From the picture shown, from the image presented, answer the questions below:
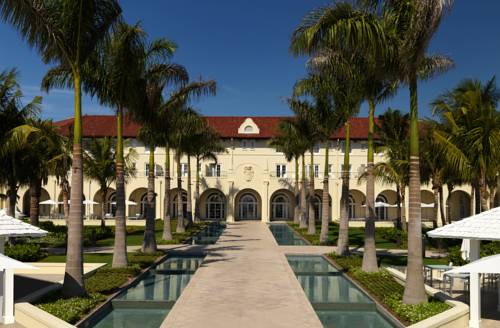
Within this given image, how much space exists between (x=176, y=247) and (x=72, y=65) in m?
15.1

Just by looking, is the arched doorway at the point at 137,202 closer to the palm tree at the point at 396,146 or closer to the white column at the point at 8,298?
the palm tree at the point at 396,146

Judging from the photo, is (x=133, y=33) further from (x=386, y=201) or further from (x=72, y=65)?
(x=386, y=201)

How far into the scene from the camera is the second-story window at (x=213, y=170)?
52.5 m

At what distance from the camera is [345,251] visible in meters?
21.9

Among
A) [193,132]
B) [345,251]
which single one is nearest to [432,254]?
[345,251]

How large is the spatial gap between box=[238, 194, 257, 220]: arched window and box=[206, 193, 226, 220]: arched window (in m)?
1.88

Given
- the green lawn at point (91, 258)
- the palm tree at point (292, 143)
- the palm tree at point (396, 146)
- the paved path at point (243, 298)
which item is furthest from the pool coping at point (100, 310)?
the palm tree at point (396, 146)

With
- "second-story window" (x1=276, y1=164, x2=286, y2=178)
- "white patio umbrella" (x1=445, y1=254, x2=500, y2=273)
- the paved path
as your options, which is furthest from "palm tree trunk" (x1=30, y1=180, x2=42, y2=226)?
"second-story window" (x1=276, y1=164, x2=286, y2=178)

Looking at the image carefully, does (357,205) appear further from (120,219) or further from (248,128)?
(120,219)

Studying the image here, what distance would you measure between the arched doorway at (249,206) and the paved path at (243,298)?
109ft

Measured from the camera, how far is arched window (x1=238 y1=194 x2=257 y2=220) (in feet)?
180

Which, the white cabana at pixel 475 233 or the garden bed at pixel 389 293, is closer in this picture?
the white cabana at pixel 475 233

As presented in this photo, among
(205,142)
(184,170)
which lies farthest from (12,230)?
(184,170)

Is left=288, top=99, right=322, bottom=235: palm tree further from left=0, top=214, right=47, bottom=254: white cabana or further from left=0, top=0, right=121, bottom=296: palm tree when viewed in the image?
left=0, top=214, right=47, bottom=254: white cabana
